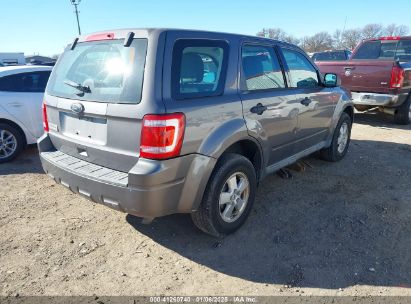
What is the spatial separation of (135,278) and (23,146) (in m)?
3.96

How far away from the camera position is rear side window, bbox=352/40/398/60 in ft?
29.3

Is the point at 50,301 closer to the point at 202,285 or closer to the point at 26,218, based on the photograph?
the point at 202,285

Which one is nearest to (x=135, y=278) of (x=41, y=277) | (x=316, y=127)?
(x=41, y=277)

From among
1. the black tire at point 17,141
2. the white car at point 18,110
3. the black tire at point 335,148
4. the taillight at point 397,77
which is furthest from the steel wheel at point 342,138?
the black tire at point 17,141

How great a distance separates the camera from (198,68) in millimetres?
2879

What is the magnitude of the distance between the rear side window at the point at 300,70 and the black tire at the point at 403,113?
4526 millimetres

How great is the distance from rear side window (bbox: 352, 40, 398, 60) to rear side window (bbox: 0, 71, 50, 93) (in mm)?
7833

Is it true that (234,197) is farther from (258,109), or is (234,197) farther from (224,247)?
(258,109)

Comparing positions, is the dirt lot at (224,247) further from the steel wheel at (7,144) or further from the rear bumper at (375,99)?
the rear bumper at (375,99)

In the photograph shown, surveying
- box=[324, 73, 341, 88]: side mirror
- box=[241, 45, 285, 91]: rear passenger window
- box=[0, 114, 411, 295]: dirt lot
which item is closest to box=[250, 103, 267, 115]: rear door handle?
box=[241, 45, 285, 91]: rear passenger window

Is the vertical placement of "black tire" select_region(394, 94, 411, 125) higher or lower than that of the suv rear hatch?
lower

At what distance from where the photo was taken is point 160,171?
8.37 feet

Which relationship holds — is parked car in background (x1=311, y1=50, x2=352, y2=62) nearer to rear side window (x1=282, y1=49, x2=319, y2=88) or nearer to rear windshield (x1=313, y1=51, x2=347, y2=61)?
rear windshield (x1=313, y1=51, x2=347, y2=61)

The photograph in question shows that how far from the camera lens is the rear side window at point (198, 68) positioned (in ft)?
8.80
